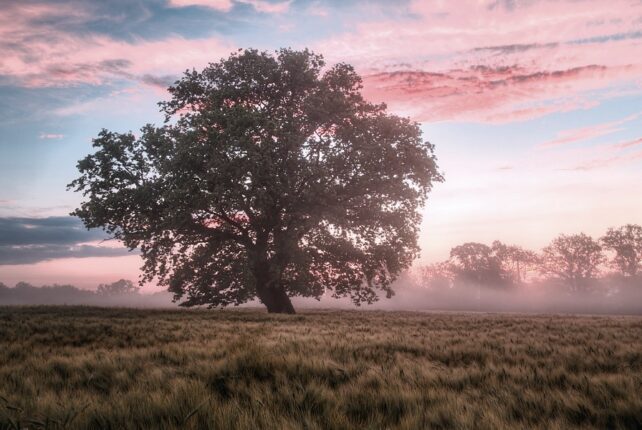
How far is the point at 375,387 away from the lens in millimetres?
4855

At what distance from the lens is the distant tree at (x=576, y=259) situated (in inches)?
3989

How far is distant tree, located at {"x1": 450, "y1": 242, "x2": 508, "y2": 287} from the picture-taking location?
106250 mm

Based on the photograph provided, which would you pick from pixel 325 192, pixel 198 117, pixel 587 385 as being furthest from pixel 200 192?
pixel 587 385

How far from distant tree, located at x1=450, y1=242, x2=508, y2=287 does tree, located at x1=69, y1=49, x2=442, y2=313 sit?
8677 cm

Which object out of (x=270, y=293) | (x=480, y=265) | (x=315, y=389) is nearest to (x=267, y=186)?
(x=270, y=293)

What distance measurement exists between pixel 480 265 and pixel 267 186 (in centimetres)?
9543

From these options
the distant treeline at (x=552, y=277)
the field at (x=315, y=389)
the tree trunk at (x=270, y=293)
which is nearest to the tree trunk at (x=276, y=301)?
the tree trunk at (x=270, y=293)

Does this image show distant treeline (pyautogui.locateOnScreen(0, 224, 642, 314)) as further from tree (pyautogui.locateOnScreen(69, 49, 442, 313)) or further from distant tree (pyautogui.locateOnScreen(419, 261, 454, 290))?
tree (pyautogui.locateOnScreen(69, 49, 442, 313))

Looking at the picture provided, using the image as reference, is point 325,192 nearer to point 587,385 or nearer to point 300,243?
point 300,243

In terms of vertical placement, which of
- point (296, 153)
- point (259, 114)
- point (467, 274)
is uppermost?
point (259, 114)

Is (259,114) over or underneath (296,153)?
over

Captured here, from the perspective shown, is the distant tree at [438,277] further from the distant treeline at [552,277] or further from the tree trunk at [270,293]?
the tree trunk at [270,293]

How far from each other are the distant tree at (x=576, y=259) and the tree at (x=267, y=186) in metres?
92.1

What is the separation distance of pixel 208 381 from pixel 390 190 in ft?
67.5
